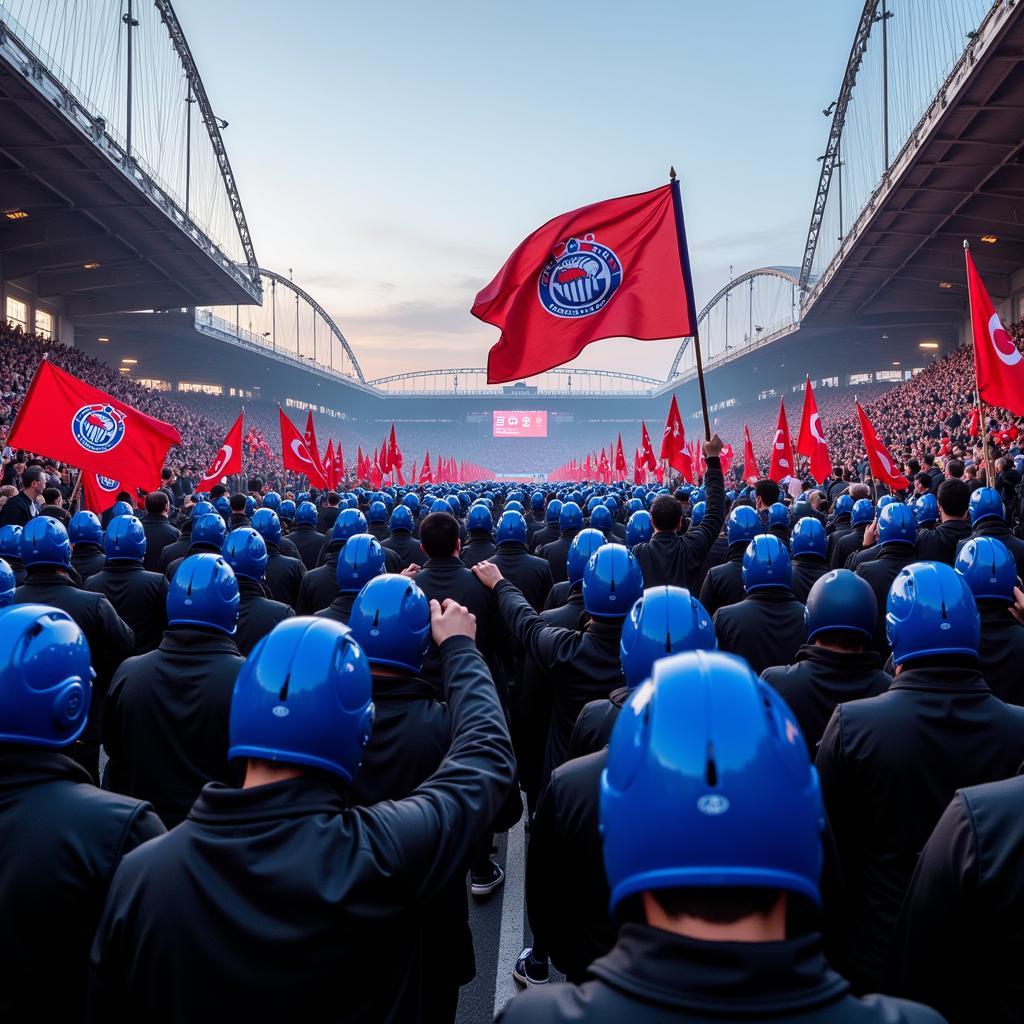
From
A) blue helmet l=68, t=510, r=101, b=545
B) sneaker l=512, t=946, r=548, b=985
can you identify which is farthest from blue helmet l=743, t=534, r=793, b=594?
blue helmet l=68, t=510, r=101, b=545

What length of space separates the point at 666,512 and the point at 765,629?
5.81 feet

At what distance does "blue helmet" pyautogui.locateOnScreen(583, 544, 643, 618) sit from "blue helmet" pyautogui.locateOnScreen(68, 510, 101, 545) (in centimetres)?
546

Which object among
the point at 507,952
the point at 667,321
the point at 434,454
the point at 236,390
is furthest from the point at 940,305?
the point at 434,454

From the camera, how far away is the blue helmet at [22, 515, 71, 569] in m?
5.34

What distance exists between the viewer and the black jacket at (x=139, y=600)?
6.00 meters

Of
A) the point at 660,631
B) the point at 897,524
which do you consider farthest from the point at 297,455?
the point at 660,631

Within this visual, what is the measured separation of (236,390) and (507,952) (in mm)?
73689

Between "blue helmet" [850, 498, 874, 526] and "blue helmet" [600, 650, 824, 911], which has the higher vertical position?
"blue helmet" [850, 498, 874, 526]

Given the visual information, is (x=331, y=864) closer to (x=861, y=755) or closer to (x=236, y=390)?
(x=861, y=755)

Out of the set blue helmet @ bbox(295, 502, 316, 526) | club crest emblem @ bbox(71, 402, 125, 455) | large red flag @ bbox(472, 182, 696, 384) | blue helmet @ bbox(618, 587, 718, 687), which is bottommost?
blue helmet @ bbox(618, 587, 718, 687)

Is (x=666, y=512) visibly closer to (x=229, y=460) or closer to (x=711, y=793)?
(x=711, y=793)

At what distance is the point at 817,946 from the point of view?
45.7 inches

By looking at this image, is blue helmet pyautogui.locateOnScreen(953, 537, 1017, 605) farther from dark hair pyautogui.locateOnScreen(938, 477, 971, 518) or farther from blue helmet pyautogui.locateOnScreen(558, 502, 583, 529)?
blue helmet pyautogui.locateOnScreen(558, 502, 583, 529)

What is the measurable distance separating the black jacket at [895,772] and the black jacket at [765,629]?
6.52 ft
